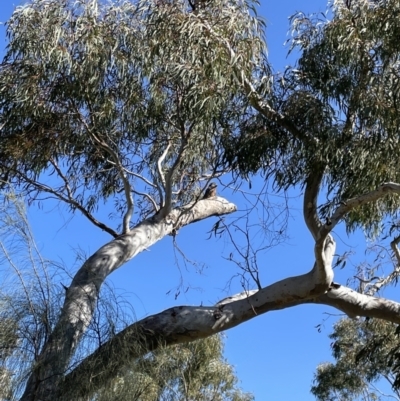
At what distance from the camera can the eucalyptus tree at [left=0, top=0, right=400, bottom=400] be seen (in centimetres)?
488

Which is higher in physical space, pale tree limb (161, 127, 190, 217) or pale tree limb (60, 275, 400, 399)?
pale tree limb (161, 127, 190, 217)

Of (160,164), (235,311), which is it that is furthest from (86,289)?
(160,164)

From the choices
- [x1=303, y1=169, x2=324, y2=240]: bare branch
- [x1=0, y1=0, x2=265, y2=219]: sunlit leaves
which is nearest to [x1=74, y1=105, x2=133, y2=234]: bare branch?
[x1=0, y1=0, x2=265, y2=219]: sunlit leaves

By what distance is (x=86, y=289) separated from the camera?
4445mm

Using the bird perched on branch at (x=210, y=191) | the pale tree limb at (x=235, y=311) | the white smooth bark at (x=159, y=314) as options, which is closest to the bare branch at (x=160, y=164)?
the white smooth bark at (x=159, y=314)

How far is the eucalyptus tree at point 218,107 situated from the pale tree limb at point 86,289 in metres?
0.02

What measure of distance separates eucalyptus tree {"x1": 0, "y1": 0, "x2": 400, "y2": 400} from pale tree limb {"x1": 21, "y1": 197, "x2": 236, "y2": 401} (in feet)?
0.08

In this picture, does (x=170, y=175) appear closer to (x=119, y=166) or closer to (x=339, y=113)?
(x=119, y=166)

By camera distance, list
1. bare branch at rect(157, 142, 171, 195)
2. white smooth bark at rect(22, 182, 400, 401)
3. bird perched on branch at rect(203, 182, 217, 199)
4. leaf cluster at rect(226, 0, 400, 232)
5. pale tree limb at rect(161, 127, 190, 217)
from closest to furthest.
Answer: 1. white smooth bark at rect(22, 182, 400, 401)
2. leaf cluster at rect(226, 0, 400, 232)
3. pale tree limb at rect(161, 127, 190, 217)
4. bare branch at rect(157, 142, 171, 195)
5. bird perched on branch at rect(203, 182, 217, 199)

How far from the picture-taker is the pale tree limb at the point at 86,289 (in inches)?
144

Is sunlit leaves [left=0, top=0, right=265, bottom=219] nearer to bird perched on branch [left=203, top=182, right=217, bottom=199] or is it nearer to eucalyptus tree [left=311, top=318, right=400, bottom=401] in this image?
bird perched on branch [left=203, top=182, right=217, bottom=199]

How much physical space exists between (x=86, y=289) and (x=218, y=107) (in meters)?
1.59

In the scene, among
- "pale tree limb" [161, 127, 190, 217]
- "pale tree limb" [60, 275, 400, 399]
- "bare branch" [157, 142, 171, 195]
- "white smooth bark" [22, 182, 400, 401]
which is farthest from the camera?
"bare branch" [157, 142, 171, 195]

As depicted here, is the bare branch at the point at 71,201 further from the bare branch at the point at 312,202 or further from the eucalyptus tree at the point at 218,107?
the bare branch at the point at 312,202
